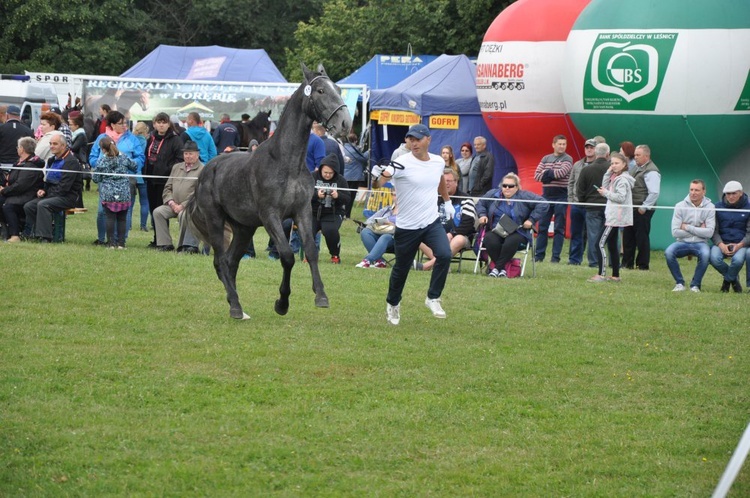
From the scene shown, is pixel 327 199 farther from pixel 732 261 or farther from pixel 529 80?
pixel 529 80

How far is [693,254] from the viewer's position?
1602 cm

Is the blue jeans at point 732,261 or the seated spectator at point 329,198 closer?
the blue jeans at point 732,261

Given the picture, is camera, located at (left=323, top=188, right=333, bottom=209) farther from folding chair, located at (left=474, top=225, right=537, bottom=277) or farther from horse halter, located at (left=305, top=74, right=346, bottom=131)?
horse halter, located at (left=305, top=74, right=346, bottom=131)

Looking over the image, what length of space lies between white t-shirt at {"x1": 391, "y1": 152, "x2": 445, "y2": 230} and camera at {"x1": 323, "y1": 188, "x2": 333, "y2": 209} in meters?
5.49

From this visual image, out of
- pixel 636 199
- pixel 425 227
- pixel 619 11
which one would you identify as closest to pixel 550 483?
pixel 425 227

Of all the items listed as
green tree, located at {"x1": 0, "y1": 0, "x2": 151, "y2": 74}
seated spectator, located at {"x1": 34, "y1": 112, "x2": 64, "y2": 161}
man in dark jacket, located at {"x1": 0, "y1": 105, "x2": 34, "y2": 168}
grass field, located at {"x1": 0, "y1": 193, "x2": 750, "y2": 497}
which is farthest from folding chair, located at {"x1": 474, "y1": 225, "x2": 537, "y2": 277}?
green tree, located at {"x1": 0, "y1": 0, "x2": 151, "y2": 74}

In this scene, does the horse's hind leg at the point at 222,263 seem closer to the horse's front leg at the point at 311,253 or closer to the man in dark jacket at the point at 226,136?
the horse's front leg at the point at 311,253

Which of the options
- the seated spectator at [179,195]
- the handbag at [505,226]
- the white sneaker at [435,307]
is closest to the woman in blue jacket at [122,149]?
the seated spectator at [179,195]

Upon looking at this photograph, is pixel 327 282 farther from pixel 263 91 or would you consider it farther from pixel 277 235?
pixel 263 91

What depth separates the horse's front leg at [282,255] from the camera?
11.1 meters

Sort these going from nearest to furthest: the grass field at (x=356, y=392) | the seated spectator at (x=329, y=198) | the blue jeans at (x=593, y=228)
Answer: the grass field at (x=356, y=392) → the seated spectator at (x=329, y=198) → the blue jeans at (x=593, y=228)

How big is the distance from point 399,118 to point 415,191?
1642 centimetres

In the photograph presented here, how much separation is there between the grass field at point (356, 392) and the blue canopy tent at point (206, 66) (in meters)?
26.8

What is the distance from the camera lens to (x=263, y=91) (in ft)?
103
